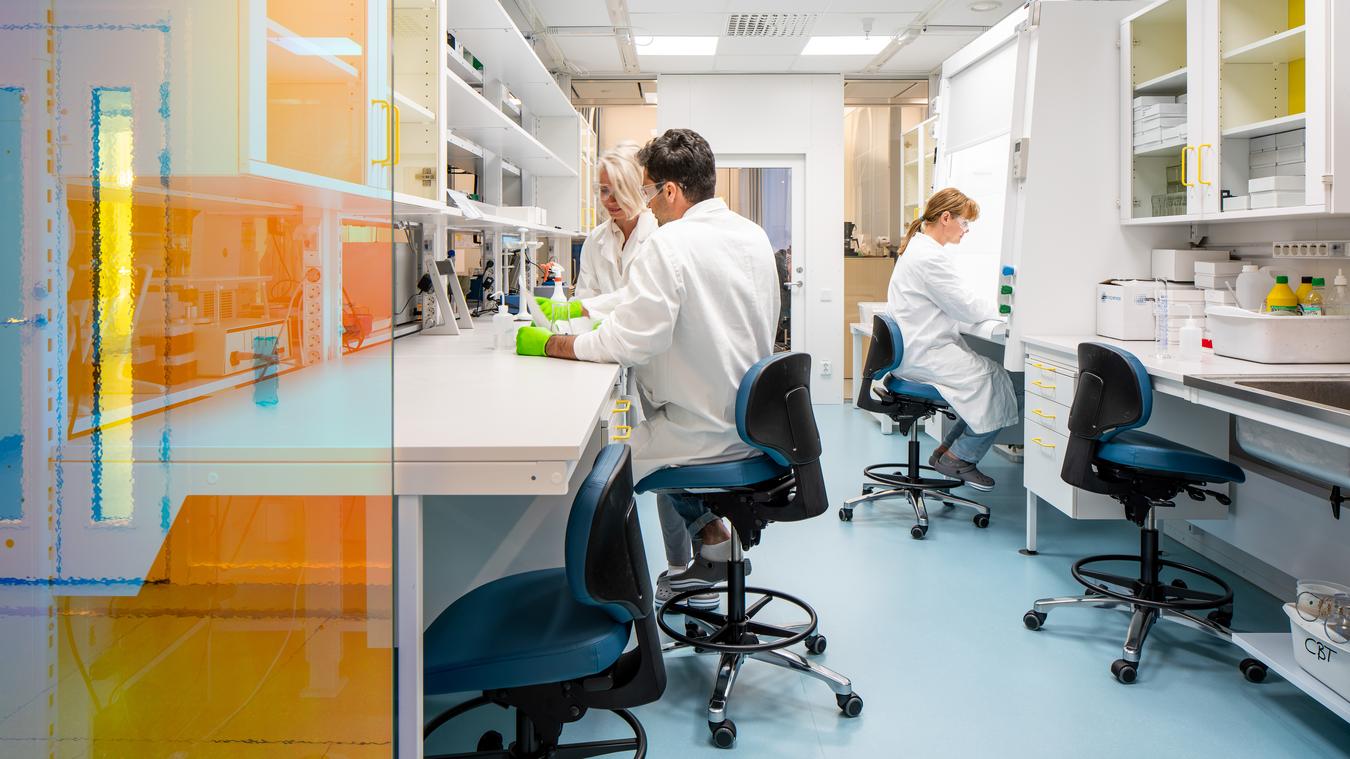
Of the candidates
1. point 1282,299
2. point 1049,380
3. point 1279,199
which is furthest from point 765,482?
point 1282,299

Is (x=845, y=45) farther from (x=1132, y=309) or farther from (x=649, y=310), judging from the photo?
(x=649, y=310)

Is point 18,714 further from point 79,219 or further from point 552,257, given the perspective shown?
point 552,257

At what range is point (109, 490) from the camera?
0.52 meters

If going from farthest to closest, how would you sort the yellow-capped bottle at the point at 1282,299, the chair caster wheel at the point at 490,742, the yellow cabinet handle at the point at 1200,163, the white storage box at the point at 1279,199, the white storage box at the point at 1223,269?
the white storage box at the point at 1223,269
the yellow cabinet handle at the point at 1200,163
the yellow-capped bottle at the point at 1282,299
the white storage box at the point at 1279,199
the chair caster wheel at the point at 490,742

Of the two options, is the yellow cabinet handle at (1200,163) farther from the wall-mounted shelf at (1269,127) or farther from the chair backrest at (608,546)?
the chair backrest at (608,546)

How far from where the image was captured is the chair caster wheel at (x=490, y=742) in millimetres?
1887

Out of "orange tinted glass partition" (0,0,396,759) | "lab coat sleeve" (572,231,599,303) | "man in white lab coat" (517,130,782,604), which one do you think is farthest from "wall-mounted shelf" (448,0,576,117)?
"orange tinted glass partition" (0,0,396,759)

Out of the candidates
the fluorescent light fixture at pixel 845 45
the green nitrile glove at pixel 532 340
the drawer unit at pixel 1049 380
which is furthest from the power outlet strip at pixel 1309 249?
the fluorescent light fixture at pixel 845 45

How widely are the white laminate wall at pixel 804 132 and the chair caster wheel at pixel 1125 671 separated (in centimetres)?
501

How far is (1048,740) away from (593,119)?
7407 mm

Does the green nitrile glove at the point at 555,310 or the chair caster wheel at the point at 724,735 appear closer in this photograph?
the chair caster wheel at the point at 724,735

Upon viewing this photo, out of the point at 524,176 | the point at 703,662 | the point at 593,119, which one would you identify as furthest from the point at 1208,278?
the point at 593,119

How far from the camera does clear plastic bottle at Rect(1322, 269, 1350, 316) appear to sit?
→ 2.91 m

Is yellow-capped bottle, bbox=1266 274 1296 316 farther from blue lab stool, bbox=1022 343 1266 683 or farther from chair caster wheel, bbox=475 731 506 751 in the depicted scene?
chair caster wheel, bbox=475 731 506 751
